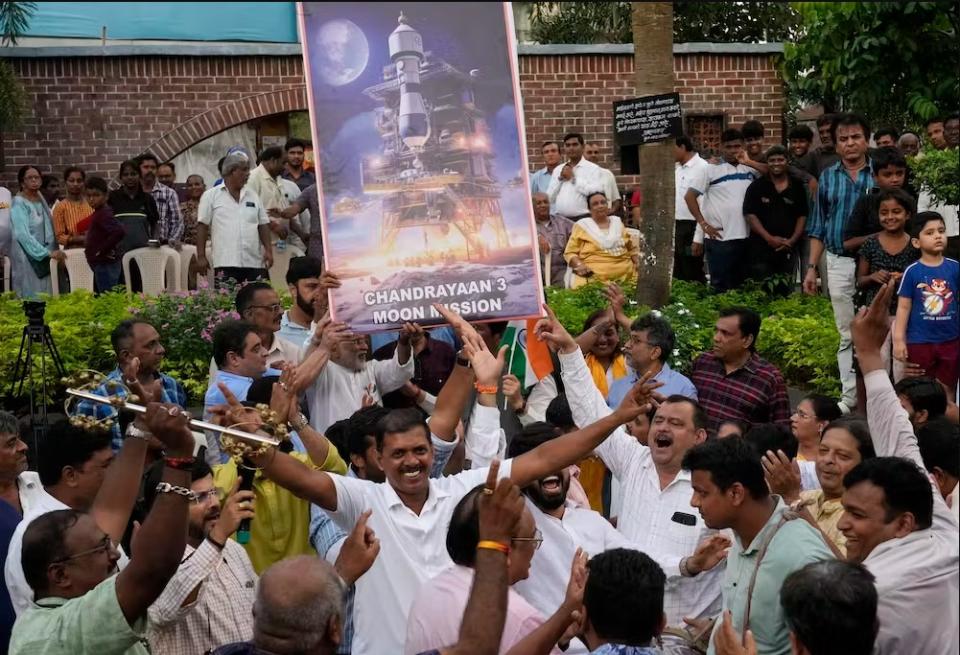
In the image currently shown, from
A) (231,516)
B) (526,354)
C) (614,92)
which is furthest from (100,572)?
(614,92)

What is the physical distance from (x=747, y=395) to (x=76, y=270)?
8895mm

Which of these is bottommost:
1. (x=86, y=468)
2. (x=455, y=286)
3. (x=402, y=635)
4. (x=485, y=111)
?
(x=402, y=635)

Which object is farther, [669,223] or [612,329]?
[669,223]

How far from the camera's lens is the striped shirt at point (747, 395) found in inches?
323

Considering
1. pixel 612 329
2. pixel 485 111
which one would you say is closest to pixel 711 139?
pixel 612 329

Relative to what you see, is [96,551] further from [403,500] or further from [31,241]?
[31,241]

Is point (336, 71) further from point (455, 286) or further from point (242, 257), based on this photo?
point (242, 257)

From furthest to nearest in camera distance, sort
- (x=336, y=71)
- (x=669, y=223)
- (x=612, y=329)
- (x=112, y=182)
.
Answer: (x=112, y=182) → (x=669, y=223) → (x=612, y=329) → (x=336, y=71)

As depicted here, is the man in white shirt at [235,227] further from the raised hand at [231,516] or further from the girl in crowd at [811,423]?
the raised hand at [231,516]

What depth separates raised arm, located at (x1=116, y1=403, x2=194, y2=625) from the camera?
4.24 meters

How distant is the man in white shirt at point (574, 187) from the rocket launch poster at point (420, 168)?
818cm

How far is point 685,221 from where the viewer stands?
1507cm

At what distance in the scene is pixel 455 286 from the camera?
22.1 feet

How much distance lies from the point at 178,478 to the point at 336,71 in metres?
2.85
